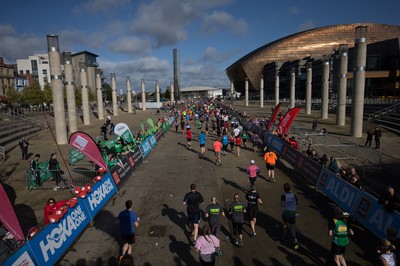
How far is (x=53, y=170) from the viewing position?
13.0 meters

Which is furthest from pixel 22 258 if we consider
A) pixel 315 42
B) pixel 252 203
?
pixel 315 42

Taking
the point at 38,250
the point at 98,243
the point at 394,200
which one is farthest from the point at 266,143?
the point at 38,250

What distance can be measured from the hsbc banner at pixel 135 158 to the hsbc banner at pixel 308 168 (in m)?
8.73

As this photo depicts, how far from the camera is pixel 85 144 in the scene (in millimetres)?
11172

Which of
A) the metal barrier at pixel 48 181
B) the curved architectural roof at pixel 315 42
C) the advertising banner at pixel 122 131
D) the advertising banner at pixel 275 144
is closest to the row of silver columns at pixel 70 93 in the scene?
the advertising banner at pixel 122 131

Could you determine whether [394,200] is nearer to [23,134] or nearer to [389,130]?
[389,130]

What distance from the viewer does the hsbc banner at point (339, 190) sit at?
9125 millimetres

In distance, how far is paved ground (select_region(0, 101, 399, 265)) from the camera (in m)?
7.20

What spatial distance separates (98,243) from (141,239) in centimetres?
120

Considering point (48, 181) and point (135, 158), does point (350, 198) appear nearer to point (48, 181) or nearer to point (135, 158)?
point (135, 158)

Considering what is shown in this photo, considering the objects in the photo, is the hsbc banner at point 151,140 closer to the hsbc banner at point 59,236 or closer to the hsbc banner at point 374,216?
the hsbc banner at point 59,236

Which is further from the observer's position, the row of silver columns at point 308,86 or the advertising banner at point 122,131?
the row of silver columns at point 308,86

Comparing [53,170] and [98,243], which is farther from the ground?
[53,170]

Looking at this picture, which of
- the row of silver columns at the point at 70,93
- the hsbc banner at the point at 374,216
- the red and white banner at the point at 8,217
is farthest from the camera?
the row of silver columns at the point at 70,93
